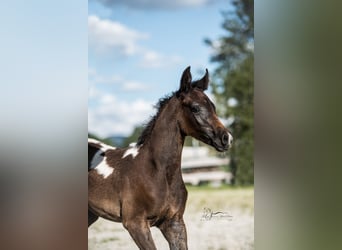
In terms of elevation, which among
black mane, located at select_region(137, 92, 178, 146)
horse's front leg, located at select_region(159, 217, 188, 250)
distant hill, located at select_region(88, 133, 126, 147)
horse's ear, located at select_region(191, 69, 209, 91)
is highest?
horse's ear, located at select_region(191, 69, 209, 91)

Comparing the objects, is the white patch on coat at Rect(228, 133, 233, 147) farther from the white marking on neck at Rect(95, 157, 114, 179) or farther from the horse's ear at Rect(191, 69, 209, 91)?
the white marking on neck at Rect(95, 157, 114, 179)

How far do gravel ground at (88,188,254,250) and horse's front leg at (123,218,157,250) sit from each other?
5cm

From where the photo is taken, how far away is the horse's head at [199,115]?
3279 millimetres

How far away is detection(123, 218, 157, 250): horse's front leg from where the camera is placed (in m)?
3.26

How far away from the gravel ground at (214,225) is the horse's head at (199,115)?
13.5 inches

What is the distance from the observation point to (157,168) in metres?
3.30

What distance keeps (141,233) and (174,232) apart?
21 cm

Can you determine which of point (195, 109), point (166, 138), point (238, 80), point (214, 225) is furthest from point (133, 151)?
point (238, 80)

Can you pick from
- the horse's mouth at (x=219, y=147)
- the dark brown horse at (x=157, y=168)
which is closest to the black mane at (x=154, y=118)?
the dark brown horse at (x=157, y=168)

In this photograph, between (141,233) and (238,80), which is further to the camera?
(238,80)
